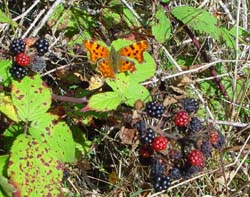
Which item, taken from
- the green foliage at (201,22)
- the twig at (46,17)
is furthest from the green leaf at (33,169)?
the green foliage at (201,22)

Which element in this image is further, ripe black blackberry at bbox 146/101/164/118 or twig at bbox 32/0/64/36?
twig at bbox 32/0/64/36

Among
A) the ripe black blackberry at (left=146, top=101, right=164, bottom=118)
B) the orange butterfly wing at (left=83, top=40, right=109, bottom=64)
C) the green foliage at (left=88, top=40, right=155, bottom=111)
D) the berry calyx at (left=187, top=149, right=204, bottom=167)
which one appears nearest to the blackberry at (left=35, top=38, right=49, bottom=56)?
the orange butterfly wing at (left=83, top=40, right=109, bottom=64)

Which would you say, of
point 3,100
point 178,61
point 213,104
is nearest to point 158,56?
point 178,61

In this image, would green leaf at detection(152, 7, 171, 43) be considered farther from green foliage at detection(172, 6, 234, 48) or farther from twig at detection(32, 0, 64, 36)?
twig at detection(32, 0, 64, 36)

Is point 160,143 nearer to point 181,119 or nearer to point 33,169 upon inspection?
point 181,119

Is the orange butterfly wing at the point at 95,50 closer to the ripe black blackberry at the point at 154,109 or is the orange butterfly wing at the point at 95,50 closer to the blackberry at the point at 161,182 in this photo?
the ripe black blackberry at the point at 154,109

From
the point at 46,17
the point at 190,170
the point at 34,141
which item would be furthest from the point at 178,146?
the point at 46,17
